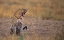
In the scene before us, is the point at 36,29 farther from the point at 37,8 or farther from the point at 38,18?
the point at 37,8

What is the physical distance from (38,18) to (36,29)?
5.4 inches

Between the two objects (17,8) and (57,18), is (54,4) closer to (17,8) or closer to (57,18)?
(57,18)

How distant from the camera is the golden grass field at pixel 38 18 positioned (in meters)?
2.35

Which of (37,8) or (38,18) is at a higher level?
(37,8)

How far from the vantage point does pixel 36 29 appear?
2383mm

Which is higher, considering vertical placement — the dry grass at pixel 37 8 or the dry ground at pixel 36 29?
the dry grass at pixel 37 8

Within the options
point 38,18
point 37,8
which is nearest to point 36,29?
point 38,18

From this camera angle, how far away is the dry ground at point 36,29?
233cm

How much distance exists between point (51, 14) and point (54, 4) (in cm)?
Answer: 13

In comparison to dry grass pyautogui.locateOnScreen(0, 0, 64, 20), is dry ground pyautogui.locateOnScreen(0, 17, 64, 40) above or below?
below

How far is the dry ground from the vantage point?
7.65 feet

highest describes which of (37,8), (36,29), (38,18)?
(37,8)

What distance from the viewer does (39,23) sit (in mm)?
2385

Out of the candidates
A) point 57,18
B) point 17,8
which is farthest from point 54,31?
point 17,8
